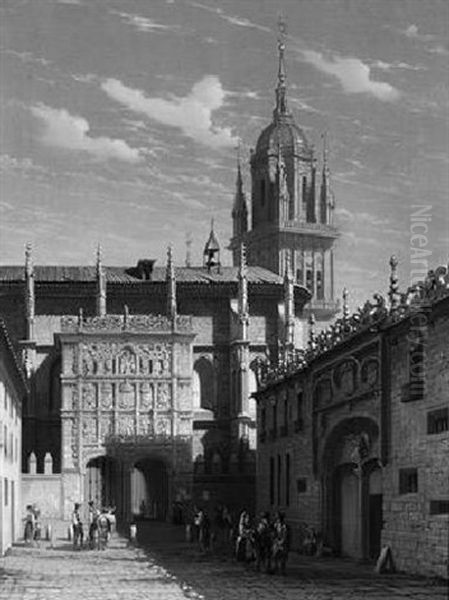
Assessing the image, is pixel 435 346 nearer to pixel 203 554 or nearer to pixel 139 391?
pixel 203 554

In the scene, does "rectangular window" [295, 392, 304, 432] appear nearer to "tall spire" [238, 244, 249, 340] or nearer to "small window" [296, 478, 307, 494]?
"small window" [296, 478, 307, 494]

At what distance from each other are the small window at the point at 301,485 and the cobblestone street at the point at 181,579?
3992 millimetres

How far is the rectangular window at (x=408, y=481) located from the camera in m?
33.0

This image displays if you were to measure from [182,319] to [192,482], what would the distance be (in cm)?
932

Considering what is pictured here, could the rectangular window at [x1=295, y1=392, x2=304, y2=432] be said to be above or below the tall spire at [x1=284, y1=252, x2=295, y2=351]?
below

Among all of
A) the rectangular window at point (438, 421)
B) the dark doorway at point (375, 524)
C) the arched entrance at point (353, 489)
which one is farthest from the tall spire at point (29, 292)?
the rectangular window at point (438, 421)

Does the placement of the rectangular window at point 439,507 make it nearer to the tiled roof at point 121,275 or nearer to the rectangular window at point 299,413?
the rectangular window at point 299,413

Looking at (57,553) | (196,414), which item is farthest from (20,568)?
(196,414)

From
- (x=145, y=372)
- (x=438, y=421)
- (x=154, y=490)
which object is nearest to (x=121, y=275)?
(x=145, y=372)

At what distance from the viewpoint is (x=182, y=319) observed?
73188mm

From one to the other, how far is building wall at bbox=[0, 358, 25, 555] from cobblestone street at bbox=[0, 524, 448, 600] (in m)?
1.86

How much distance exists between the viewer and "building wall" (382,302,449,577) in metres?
30.2

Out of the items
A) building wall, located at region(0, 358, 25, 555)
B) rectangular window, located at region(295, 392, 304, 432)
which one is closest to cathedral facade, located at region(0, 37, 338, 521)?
building wall, located at region(0, 358, 25, 555)

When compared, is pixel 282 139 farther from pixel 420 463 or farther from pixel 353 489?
pixel 420 463
